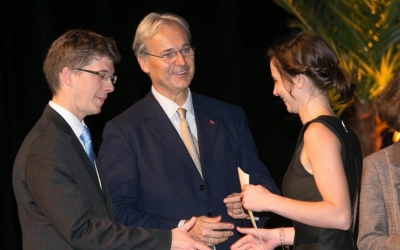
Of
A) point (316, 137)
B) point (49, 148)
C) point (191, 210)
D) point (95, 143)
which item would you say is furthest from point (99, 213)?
point (95, 143)

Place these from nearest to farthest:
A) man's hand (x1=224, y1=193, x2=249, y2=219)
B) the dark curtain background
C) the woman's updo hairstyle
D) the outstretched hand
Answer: the woman's updo hairstyle, the outstretched hand, man's hand (x1=224, y1=193, x2=249, y2=219), the dark curtain background

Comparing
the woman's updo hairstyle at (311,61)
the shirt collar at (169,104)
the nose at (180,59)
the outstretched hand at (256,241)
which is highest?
the woman's updo hairstyle at (311,61)

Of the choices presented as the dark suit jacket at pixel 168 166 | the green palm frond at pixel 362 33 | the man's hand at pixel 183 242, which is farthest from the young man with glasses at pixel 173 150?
the green palm frond at pixel 362 33

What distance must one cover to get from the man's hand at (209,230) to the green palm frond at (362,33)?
6.95 ft

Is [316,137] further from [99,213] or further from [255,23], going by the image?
[255,23]

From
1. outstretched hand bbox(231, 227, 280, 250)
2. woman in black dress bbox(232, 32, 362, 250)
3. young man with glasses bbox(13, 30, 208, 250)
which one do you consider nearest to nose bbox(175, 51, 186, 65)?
young man with glasses bbox(13, 30, 208, 250)

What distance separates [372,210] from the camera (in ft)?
9.63

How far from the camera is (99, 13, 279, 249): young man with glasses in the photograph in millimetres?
3707

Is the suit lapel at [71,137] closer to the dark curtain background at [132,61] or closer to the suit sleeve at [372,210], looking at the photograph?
the suit sleeve at [372,210]

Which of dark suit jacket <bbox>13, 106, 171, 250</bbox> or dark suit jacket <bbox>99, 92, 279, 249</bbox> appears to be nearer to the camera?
dark suit jacket <bbox>13, 106, 171, 250</bbox>

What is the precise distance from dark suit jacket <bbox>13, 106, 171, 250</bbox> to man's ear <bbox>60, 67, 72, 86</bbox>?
20cm

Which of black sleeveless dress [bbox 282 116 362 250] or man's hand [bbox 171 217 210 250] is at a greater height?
black sleeveless dress [bbox 282 116 362 250]

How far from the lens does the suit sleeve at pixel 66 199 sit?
2934 millimetres

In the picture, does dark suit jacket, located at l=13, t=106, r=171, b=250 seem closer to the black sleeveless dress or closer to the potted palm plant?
the black sleeveless dress
